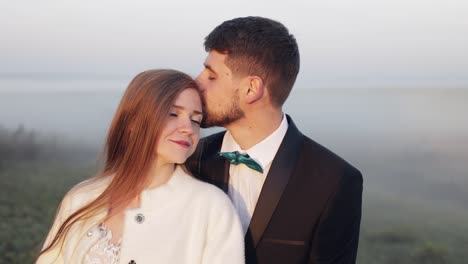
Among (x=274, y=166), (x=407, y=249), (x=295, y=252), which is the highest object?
(x=274, y=166)

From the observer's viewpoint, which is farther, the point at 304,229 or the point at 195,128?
the point at 304,229

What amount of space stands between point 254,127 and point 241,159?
21 cm

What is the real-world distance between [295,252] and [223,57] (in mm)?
1153

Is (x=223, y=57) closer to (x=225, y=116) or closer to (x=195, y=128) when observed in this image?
(x=225, y=116)

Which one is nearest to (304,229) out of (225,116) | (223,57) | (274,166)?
(274,166)

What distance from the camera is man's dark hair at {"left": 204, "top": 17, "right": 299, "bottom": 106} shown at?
3.00 metres

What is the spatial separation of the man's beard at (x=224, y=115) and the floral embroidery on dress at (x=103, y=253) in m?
0.82

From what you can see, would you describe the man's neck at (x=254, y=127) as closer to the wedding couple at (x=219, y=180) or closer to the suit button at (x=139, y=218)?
the wedding couple at (x=219, y=180)

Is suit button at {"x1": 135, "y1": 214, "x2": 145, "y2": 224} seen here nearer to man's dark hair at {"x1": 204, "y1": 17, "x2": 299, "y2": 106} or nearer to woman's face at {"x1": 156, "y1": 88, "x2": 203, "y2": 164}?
woman's face at {"x1": 156, "y1": 88, "x2": 203, "y2": 164}

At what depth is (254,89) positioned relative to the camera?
300cm

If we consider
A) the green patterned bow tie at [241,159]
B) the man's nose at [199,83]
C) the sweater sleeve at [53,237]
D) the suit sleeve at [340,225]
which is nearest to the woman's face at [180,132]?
the man's nose at [199,83]

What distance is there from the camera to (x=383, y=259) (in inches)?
383

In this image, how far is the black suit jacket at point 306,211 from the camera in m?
2.76

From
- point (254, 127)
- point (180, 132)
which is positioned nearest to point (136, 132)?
point (180, 132)
